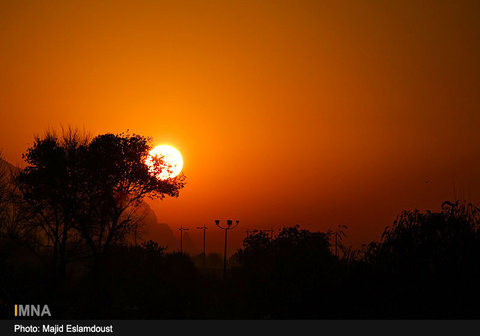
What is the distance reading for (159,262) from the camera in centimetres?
5159

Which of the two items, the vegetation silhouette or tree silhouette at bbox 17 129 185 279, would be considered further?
tree silhouette at bbox 17 129 185 279

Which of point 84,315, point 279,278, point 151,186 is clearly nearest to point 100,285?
point 84,315

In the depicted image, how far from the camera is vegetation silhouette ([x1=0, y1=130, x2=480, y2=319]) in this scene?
1859 cm

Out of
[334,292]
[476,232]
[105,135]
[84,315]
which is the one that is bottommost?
[84,315]

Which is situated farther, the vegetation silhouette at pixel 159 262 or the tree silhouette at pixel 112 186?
the tree silhouette at pixel 112 186

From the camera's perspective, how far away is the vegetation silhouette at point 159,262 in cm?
→ 1859

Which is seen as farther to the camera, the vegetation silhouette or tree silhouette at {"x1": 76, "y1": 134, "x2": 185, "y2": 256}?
tree silhouette at {"x1": 76, "y1": 134, "x2": 185, "y2": 256}

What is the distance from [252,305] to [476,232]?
594 inches

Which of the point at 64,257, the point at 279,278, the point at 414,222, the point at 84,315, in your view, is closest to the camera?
the point at 414,222

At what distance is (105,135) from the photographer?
172 feet

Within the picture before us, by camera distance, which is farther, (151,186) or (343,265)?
(151,186)

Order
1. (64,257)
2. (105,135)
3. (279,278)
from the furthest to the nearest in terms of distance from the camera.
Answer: (105,135) → (64,257) → (279,278)

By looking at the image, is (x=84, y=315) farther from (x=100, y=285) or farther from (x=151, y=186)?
(x=151, y=186)

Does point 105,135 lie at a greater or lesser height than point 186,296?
greater
